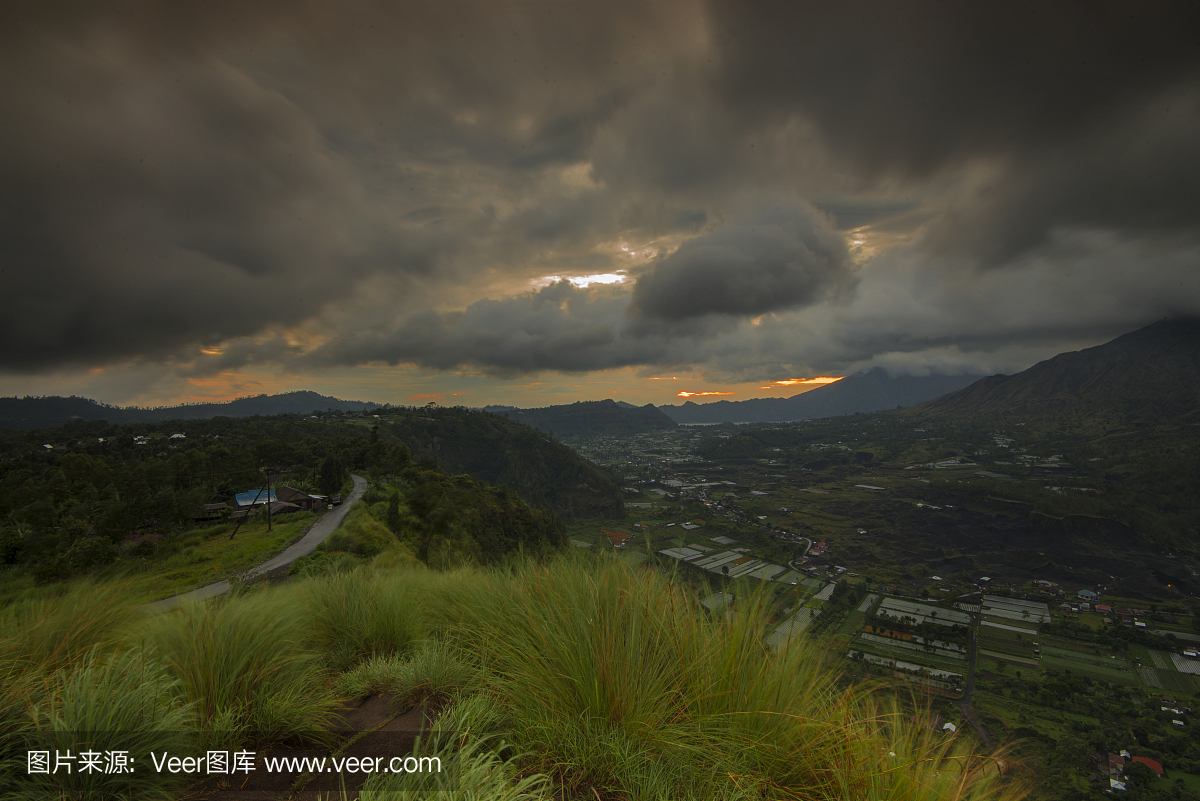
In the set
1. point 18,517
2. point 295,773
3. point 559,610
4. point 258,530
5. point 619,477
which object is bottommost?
→ point 619,477

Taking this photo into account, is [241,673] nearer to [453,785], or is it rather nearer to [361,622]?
[361,622]

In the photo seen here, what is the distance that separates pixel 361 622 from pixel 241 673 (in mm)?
1472

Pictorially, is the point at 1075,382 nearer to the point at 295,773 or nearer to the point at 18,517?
the point at 295,773

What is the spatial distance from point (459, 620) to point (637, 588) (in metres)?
2.17

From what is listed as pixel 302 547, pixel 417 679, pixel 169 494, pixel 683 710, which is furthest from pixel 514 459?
pixel 683 710

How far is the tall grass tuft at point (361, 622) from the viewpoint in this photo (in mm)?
4188

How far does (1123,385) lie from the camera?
158750mm

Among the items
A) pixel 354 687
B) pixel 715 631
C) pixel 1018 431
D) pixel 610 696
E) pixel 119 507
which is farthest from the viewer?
pixel 1018 431

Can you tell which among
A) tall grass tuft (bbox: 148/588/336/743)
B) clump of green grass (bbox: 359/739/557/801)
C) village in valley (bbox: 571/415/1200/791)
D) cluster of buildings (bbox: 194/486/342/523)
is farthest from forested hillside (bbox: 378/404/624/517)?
clump of green grass (bbox: 359/739/557/801)

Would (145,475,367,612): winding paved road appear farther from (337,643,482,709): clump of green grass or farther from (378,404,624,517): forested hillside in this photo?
(378,404,624,517): forested hillside

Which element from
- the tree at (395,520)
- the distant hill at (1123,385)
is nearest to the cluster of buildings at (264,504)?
the tree at (395,520)

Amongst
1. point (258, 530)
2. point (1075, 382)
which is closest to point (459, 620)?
point (258, 530)

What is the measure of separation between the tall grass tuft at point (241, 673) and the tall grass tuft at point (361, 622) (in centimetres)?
80

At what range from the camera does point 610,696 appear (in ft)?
7.48
